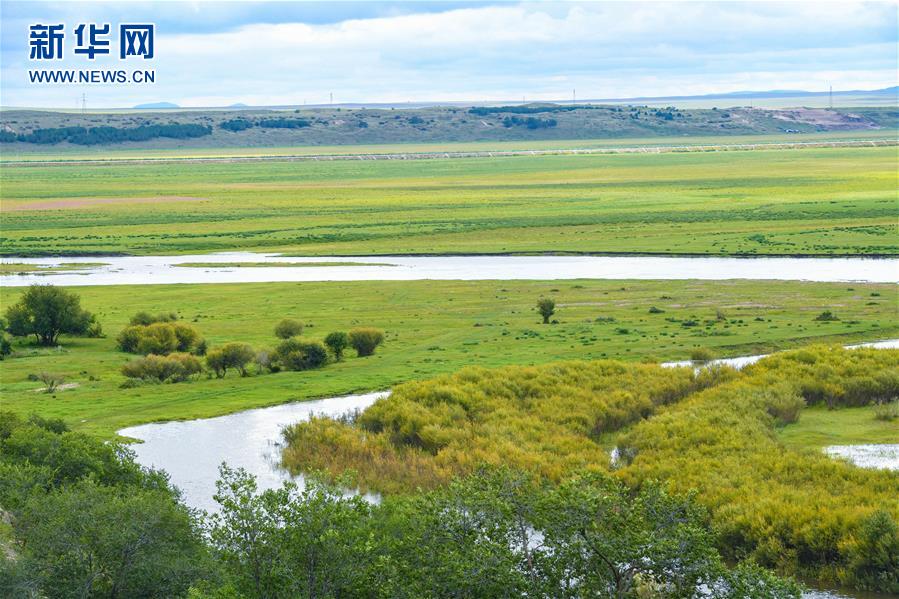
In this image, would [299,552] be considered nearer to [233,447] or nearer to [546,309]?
[233,447]

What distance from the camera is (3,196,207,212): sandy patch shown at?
13012 cm

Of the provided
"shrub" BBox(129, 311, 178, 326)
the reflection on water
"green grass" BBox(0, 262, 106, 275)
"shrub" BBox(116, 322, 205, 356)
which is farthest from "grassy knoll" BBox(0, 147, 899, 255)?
the reflection on water

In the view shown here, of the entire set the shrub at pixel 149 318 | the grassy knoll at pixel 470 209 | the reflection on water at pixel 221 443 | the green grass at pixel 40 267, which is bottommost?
the reflection on water at pixel 221 443

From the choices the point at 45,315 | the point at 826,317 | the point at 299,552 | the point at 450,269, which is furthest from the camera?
the point at 450,269

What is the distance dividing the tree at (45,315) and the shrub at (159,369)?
8.67 metres

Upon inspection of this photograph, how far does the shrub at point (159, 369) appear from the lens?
47.8 meters

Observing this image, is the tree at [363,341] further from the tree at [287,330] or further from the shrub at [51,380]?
the shrub at [51,380]

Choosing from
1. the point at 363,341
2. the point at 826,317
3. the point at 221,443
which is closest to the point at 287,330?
the point at 363,341

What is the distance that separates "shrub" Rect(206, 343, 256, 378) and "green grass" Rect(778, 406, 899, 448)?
23.0 meters

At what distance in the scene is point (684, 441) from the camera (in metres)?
34.1

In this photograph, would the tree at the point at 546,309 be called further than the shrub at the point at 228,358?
Yes

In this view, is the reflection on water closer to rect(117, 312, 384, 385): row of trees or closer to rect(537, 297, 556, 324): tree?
rect(117, 312, 384, 385): row of trees

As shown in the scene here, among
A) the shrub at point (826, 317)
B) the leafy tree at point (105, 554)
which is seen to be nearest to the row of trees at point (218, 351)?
the shrub at point (826, 317)

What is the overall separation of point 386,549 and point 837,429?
2107cm
